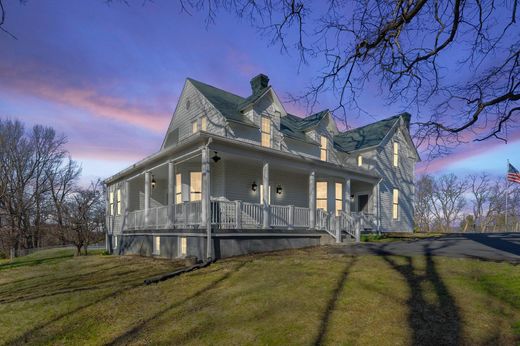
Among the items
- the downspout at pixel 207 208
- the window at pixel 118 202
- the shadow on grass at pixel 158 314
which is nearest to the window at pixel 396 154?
the downspout at pixel 207 208

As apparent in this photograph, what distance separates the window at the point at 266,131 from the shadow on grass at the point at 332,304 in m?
9.31

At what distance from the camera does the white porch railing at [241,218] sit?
12.0 metres

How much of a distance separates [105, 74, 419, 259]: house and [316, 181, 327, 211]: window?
0.05m

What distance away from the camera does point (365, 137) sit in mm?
22859

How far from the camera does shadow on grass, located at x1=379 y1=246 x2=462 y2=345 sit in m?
4.43

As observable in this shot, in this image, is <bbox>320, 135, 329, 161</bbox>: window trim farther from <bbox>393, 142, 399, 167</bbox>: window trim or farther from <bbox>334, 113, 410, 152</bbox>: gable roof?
<bbox>393, 142, 399, 167</bbox>: window trim

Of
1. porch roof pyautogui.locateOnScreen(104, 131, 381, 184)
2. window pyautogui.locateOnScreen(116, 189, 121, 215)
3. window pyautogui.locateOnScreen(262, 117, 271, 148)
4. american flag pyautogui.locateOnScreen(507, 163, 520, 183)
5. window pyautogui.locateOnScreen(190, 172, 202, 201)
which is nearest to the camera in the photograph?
porch roof pyautogui.locateOnScreen(104, 131, 381, 184)

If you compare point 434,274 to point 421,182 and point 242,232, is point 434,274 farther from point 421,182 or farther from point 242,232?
point 421,182

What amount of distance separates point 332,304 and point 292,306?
0.70 m

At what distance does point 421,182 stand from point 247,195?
176ft

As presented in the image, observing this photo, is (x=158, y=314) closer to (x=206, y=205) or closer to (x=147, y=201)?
(x=206, y=205)

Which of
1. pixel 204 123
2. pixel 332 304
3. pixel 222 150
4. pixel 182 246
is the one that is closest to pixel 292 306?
pixel 332 304

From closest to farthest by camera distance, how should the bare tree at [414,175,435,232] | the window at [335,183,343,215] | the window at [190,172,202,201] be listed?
the window at [190,172,202,201] < the window at [335,183,343,215] < the bare tree at [414,175,435,232]

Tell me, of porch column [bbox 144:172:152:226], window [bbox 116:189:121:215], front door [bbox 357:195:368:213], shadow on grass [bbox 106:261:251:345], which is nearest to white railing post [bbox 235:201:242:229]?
shadow on grass [bbox 106:261:251:345]
